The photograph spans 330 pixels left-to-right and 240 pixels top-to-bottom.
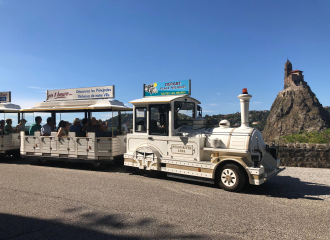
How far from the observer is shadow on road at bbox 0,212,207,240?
3715 mm

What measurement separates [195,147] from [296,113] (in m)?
129

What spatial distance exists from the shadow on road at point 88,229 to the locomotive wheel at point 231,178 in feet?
8.77

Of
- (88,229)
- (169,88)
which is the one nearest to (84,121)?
(169,88)

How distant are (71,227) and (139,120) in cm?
447

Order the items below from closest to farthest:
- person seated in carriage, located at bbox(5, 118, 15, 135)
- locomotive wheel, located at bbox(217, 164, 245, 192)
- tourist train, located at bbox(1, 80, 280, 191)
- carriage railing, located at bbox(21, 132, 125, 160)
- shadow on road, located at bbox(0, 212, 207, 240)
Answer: shadow on road, located at bbox(0, 212, 207, 240), locomotive wheel, located at bbox(217, 164, 245, 192), tourist train, located at bbox(1, 80, 280, 191), carriage railing, located at bbox(21, 132, 125, 160), person seated in carriage, located at bbox(5, 118, 15, 135)

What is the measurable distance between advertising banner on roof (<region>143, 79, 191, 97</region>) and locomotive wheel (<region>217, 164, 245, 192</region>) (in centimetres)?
289

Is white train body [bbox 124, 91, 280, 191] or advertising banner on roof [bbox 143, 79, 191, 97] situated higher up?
advertising banner on roof [bbox 143, 79, 191, 97]

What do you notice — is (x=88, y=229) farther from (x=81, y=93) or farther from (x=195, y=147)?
(x=81, y=93)

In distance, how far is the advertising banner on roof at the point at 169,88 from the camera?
7996 millimetres

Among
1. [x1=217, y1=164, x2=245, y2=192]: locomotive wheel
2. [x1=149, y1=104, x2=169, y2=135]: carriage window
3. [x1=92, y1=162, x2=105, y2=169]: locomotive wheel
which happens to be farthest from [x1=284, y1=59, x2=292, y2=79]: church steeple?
[x1=217, y1=164, x2=245, y2=192]: locomotive wheel

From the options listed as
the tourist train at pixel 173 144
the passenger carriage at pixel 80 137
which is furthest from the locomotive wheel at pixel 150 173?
the passenger carriage at pixel 80 137

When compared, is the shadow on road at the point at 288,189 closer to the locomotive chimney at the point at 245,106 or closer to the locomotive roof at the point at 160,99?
the locomotive chimney at the point at 245,106

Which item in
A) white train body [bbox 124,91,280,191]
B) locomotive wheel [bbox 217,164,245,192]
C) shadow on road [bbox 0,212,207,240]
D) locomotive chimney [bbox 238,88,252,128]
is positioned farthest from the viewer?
locomotive chimney [bbox 238,88,252,128]

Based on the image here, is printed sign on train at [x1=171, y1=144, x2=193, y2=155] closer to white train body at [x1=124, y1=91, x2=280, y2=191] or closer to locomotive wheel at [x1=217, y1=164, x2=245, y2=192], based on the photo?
white train body at [x1=124, y1=91, x2=280, y2=191]
